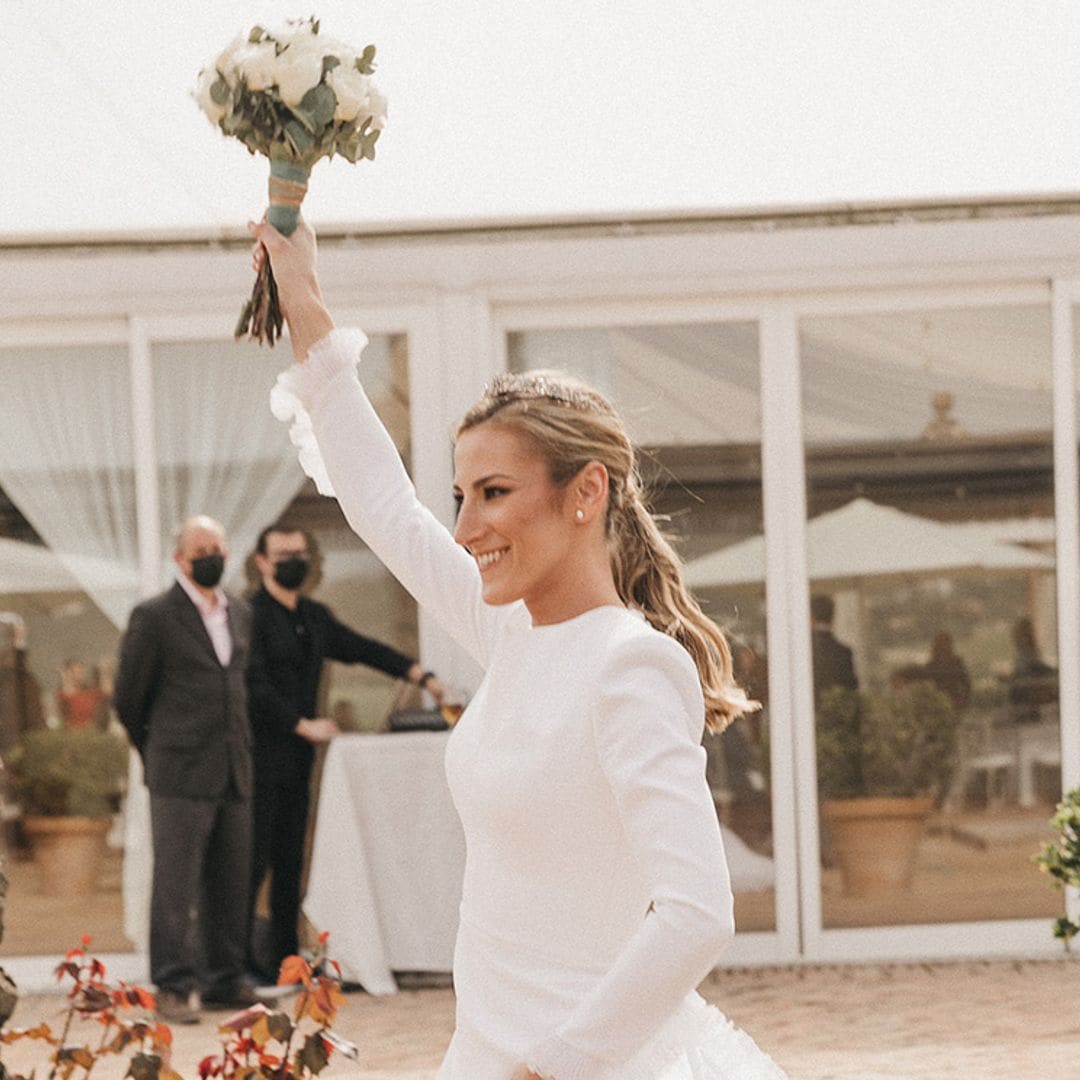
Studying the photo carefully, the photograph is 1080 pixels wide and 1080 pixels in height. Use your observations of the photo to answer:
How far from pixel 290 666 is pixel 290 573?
38 centimetres

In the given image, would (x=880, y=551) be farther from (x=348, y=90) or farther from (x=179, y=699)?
(x=348, y=90)

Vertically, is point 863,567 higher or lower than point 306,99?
lower

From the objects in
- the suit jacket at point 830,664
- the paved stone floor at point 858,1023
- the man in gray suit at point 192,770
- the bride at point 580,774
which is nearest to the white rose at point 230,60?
the bride at point 580,774

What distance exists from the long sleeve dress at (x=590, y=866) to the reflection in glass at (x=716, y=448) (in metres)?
5.97

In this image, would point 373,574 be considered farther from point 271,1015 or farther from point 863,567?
point 271,1015

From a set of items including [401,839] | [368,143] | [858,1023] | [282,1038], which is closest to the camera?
[368,143]

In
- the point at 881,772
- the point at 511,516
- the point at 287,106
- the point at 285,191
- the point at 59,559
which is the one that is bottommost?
the point at 881,772

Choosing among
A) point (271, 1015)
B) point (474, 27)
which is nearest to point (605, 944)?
point (271, 1015)

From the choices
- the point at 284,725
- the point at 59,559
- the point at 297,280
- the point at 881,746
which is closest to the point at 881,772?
the point at 881,746

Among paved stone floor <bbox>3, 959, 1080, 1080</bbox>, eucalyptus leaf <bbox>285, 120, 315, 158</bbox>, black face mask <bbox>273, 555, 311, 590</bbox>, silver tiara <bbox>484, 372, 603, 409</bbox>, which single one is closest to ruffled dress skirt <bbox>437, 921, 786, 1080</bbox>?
silver tiara <bbox>484, 372, 603, 409</bbox>

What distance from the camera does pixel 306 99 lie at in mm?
2471

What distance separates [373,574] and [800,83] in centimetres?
260

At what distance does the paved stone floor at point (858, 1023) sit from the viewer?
6.16 m

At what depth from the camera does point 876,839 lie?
821cm
